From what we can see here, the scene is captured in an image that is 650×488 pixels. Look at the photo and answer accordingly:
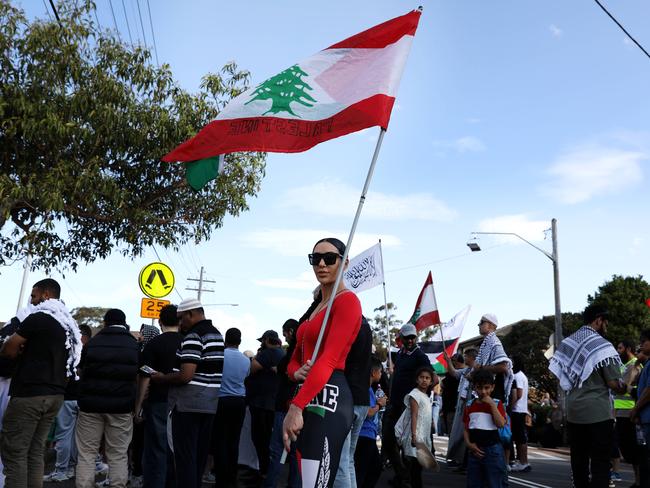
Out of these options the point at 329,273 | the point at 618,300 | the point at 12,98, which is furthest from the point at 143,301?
the point at 618,300

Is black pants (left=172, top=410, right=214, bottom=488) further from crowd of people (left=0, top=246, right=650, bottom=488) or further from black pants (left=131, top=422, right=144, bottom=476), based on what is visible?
black pants (left=131, top=422, right=144, bottom=476)

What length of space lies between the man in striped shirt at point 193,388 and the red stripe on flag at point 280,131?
2.02m

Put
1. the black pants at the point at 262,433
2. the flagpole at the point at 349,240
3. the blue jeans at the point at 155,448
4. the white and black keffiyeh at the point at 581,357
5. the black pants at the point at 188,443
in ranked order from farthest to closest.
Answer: the black pants at the point at 262,433
the white and black keffiyeh at the point at 581,357
the blue jeans at the point at 155,448
the black pants at the point at 188,443
the flagpole at the point at 349,240

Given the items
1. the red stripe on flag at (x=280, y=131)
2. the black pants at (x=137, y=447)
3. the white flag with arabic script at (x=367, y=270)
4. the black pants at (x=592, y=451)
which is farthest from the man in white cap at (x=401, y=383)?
the red stripe on flag at (x=280, y=131)

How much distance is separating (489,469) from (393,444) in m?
2.47

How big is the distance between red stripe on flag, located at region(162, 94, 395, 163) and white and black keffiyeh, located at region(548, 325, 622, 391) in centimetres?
373

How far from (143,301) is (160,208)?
3.06 m

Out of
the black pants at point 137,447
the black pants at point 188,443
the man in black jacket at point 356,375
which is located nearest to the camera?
the man in black jacket at point 356,375

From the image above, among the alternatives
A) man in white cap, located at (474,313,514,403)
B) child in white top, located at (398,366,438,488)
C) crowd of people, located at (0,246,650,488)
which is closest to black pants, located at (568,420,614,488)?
crowd of people, located at (0,246,650,488)

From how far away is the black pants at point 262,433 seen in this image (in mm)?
9891

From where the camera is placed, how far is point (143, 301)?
45.4ft

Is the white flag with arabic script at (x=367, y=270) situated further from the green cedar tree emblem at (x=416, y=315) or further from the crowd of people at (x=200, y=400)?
the crowd of people at (x=200, y=400)

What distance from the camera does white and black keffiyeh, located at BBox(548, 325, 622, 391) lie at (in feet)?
23.5

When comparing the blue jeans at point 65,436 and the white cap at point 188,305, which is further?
the blue jeans at point 65,436
